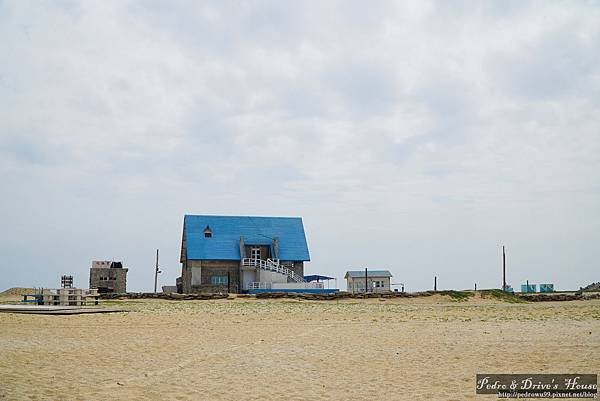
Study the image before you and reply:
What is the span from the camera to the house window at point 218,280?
58594 mm

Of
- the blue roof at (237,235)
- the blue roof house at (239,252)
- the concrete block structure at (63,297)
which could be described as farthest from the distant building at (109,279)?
the concrete block structure at (63,297)

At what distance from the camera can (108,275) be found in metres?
60.7

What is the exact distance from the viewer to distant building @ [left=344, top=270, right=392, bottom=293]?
72.2 m

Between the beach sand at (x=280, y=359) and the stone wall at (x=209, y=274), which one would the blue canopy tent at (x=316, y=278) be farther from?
the beach sand at (x=280, y=359)

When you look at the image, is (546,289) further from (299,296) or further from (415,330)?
(415,330)

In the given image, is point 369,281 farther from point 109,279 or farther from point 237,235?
point 109,279

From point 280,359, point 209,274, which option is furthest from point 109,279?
point 280,359

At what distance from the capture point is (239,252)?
59469mm

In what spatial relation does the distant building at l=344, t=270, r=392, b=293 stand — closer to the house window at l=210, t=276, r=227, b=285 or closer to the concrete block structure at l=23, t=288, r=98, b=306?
the house window at l=210, t=276, r=227, b=285

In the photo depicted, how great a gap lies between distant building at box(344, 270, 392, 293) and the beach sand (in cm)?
5062

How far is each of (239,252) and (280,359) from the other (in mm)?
46064

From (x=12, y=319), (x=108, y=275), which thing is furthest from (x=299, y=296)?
Answer: (x=12, y=319)

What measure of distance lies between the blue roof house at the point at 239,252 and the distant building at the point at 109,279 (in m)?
6.11

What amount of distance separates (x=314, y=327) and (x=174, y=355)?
27.3ft
